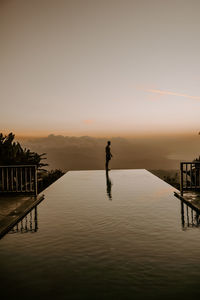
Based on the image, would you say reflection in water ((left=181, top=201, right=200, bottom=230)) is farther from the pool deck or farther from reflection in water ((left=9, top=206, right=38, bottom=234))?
the pool deck

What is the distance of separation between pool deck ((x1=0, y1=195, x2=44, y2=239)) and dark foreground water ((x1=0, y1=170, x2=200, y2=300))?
192 mm

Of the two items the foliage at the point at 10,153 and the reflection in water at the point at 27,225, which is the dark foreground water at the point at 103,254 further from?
the foliage at the point at 10,153

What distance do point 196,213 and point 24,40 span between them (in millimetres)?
11918

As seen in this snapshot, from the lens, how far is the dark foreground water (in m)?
3.95

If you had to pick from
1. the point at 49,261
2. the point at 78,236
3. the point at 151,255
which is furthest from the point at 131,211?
the point at 49,261

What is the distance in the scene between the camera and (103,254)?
204 inches

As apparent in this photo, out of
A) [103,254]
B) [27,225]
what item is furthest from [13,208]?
[103,254]

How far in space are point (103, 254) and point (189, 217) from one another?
3399 millimetres

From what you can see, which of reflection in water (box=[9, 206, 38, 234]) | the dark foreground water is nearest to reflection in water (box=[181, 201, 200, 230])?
the dark foreground water

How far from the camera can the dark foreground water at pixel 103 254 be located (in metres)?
3.95

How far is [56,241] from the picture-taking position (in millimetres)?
5961

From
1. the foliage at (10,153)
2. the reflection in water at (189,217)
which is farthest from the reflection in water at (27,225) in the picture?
the foliage at (10,153)

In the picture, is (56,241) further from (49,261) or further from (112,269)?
(112,269)

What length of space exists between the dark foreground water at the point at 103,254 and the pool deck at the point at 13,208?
192 mm
